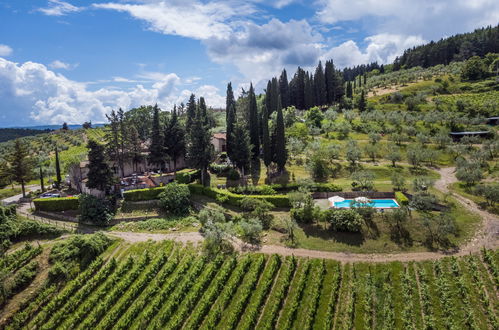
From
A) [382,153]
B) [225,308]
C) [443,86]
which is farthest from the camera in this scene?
[443,86]

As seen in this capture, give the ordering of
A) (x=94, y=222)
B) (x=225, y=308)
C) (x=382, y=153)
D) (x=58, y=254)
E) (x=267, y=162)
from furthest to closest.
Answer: (x=382, y=153), (x=267, y=162), (x=94, y=222), (x=58, y=254), (x=225, y=308)

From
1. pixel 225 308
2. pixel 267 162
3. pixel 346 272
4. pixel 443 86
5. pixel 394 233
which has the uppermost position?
pixel 443 86

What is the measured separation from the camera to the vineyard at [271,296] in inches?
947

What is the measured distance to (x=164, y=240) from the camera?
35.8 metres

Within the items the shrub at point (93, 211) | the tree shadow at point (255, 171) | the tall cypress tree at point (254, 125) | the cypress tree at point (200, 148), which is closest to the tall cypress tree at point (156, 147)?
the cypress tree at point (200, 148)

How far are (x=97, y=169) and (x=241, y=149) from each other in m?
24.1

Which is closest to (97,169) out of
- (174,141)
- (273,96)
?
(174,141)

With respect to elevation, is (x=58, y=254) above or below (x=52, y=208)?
below

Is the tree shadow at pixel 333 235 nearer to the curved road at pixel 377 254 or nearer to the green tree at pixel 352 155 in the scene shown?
the curved road at pixel 377 254

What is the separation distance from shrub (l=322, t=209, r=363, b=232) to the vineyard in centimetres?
531

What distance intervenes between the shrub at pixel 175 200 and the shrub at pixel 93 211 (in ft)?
26.1

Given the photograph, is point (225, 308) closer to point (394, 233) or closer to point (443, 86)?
point (394, 233)

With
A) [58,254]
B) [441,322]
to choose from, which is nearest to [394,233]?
[441,322]

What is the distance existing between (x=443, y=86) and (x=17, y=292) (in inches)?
4799
